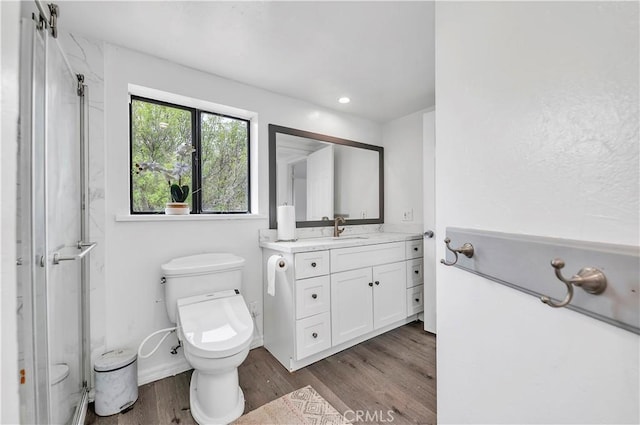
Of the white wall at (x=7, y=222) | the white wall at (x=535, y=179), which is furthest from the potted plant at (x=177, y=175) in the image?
the white wall at (x=535, y=179)

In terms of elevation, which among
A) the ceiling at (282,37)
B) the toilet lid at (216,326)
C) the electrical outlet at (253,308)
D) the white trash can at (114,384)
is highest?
the ceiling at (282,37)

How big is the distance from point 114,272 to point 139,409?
795mm

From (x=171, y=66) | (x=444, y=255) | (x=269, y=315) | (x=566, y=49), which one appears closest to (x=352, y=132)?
(x=171, y=66)

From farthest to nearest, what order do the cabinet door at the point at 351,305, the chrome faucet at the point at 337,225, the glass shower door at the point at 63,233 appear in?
1. the chrome faucet at the point at 337,225
2. the cabinet door at the point at 351,305
3. the glass shower door at the point at 63,233

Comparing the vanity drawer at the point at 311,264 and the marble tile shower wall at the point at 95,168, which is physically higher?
the marble tile shower wall at the point at 95,168

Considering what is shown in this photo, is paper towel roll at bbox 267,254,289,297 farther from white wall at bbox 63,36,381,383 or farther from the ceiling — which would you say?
the ceiling

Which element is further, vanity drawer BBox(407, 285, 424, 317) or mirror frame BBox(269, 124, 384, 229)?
vanity drawer BBox(407, 285, 424, 317)

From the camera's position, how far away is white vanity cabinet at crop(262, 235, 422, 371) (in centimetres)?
189

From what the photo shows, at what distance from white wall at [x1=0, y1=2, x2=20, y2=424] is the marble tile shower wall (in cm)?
145

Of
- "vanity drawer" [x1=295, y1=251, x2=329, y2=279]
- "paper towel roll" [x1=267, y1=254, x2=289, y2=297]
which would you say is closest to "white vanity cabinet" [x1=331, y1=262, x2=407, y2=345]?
"vanity drawer" [x1=295, y1=251, x2=329, y2=279]

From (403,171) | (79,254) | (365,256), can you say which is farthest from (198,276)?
(403,171)

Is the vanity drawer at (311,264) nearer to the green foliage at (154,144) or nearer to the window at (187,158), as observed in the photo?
the window at (187,158)

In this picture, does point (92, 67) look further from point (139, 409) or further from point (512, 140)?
point (512, 140)

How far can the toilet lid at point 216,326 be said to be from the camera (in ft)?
4.42
